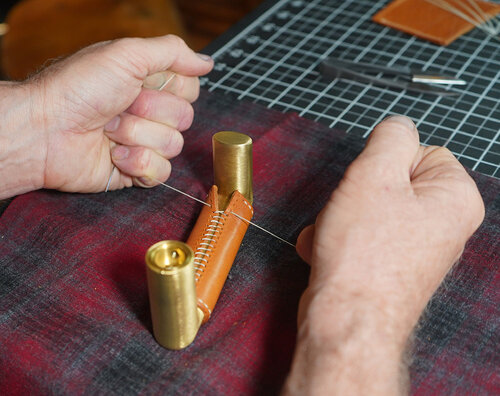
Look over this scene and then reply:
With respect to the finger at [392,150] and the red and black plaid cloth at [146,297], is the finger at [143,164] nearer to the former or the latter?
the red and black plaid cloth at [146,297]

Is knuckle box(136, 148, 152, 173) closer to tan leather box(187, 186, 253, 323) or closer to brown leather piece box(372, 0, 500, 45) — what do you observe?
tan leather box(187, 186, 253, 323)

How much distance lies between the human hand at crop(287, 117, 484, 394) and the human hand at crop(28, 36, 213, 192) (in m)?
0.38

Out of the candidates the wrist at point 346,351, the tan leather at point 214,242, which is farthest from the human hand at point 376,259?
the tan leather at point 214,242

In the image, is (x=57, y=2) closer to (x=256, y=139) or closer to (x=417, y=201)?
(x=256, y=139)

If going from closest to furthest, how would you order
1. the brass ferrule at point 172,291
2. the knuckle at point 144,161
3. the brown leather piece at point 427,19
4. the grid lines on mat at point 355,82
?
the brass ferrule at point 172,291 → the knuckle at point 144,161 → the grid lines on mat at point 355,82 → the brown leather piece at point 427,19

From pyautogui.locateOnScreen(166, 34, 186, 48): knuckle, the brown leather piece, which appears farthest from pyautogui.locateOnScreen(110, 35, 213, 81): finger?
the brown leather piece

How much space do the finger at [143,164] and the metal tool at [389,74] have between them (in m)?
0.52

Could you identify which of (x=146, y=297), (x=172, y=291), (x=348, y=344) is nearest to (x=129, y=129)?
(x=146, y=297)

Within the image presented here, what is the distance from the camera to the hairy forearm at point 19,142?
1.02 m

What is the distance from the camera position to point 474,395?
76 centimetres

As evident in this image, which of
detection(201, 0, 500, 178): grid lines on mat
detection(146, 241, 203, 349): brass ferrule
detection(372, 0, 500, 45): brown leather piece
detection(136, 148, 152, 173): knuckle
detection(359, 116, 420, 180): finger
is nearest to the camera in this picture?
detection(146, 241, 203, 349): brass ferrule

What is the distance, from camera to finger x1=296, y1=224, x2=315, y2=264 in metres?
0.87

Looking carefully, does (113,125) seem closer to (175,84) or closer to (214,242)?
(175,84)

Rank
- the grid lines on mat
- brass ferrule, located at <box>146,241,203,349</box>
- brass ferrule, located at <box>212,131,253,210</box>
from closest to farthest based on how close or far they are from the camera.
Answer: brass ferrule, located at <box>146,241,203,349</box>
brass ferrule, located at <box>212,131,253,210</box>
the grid lines on mat
